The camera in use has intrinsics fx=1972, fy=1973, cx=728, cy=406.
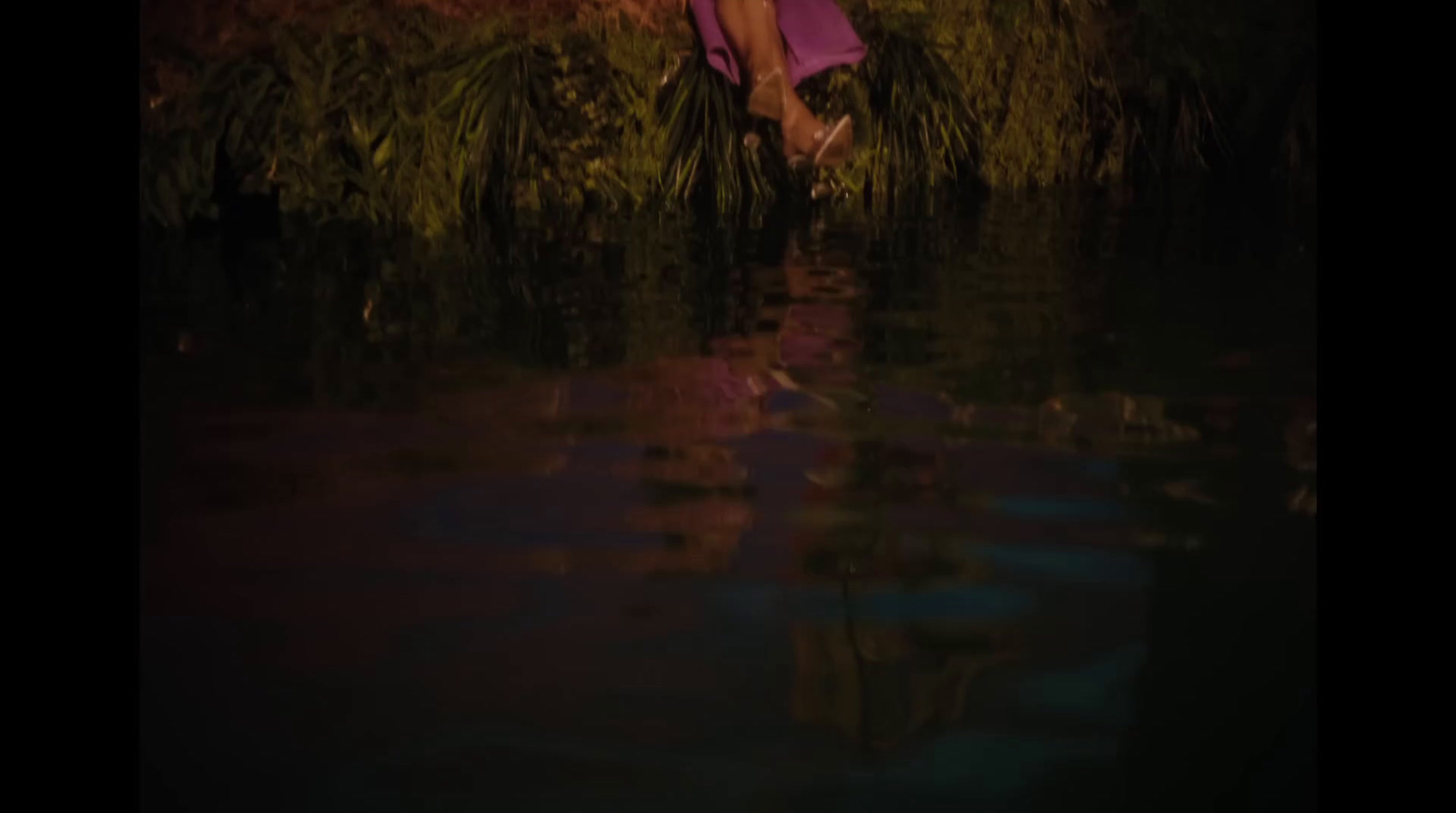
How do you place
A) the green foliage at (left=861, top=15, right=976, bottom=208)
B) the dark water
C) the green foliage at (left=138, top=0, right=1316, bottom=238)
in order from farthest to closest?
1. the green foliage at (left=861, top=15, right=976, bottom=208)
2. the green foliage at (left=138, top=0, right=1316, bottom=238)
3. the dark water

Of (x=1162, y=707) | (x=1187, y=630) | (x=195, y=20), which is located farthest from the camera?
(x=195, y=20)

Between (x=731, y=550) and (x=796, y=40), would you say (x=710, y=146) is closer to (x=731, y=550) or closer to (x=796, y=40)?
(x=796, y=40)

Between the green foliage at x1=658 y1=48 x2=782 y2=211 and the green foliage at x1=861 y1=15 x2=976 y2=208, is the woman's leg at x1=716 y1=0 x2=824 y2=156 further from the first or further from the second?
the green foliage at x1=861 y1=15 x2=976 y2=208

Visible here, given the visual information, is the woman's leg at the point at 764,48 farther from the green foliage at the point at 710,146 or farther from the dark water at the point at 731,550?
the dark water at the point at 731,550

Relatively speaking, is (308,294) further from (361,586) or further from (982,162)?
(982,162)

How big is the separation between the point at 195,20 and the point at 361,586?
3032 mm

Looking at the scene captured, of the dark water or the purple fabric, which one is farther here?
the purple fabric

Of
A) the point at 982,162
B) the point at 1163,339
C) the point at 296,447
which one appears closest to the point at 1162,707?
the point at 296,447

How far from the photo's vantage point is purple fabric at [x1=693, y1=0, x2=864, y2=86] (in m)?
4.55

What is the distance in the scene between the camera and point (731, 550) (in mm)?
1850

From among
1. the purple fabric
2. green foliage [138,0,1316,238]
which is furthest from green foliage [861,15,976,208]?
the purple fabric

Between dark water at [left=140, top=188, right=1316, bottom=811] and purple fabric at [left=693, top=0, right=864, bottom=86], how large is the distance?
133 centimetres

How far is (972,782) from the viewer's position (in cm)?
136

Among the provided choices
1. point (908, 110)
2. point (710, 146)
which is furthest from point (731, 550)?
point (908, 110)
